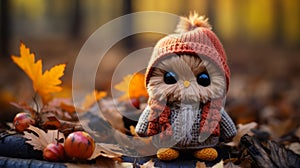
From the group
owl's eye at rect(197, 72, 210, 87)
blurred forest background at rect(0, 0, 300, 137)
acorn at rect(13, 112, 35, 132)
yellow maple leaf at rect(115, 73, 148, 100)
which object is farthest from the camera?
blurred forest background at rect(0, 0, 300, 137)

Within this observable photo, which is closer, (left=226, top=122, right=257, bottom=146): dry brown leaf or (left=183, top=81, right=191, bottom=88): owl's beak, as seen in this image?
(left=183, top=81, right=191, bottom=88): owl's beak

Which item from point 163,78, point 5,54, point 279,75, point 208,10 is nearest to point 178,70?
point 163,78

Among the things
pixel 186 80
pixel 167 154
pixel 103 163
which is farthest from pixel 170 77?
pixel 103 163

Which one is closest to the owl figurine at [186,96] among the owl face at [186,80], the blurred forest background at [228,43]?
the owl face at [186,80]

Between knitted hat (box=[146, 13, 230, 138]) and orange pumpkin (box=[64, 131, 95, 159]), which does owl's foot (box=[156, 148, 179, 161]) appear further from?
orange pumpkin (box=[64, 131, 95, 159])

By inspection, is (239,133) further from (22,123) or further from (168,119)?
(22,123)

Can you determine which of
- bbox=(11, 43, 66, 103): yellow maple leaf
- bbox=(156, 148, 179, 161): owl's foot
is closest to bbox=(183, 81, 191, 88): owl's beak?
bbox=(156, 148, 179, 161): owl's foot
